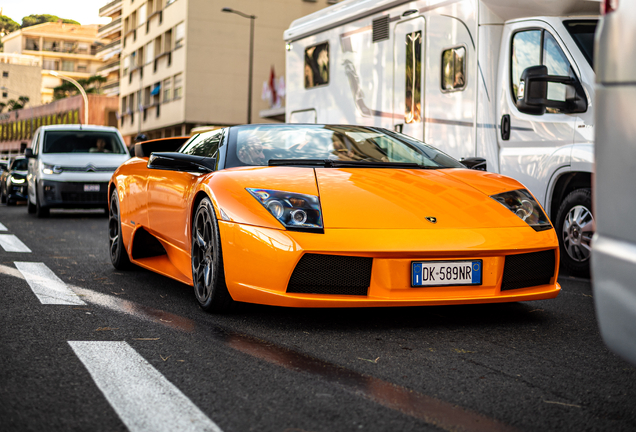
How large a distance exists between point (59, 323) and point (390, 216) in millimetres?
1831

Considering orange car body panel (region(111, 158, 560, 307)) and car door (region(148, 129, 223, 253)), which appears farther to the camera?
car door (region(148, 129, 223, 253))

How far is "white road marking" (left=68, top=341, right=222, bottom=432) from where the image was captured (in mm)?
2754

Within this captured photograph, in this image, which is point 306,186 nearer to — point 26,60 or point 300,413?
point 300,413

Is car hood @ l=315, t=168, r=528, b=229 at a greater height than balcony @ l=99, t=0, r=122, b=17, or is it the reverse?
balcony @ l=99, t=0, r=122, b=17

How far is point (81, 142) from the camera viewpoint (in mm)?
15375

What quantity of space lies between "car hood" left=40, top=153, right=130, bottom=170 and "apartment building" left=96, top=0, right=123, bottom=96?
56.5 meters

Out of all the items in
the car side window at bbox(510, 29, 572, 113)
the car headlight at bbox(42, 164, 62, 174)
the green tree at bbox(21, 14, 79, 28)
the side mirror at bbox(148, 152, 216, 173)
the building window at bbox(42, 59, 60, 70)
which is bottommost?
the side mirror at bbox(148, 152, 216, 173)

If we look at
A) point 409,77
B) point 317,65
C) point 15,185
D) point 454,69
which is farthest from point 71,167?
point 454,69

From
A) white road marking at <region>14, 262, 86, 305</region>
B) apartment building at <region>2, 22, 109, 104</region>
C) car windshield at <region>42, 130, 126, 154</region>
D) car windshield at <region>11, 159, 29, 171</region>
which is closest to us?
white road marking at <region>14, 262, 86, 305</region>

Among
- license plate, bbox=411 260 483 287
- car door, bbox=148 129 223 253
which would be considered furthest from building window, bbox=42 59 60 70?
license plate, bbox=411 260 483 287

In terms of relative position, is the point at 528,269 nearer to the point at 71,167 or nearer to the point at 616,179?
the point at 616,179

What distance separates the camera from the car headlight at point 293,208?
4305 mm

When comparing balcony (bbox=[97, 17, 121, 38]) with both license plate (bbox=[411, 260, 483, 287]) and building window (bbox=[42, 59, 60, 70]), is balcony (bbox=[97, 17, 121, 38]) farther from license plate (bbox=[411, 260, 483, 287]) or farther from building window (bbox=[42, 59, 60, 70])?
license plate (bbox=[411, 260, 483, 287])

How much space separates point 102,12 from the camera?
248 ft
